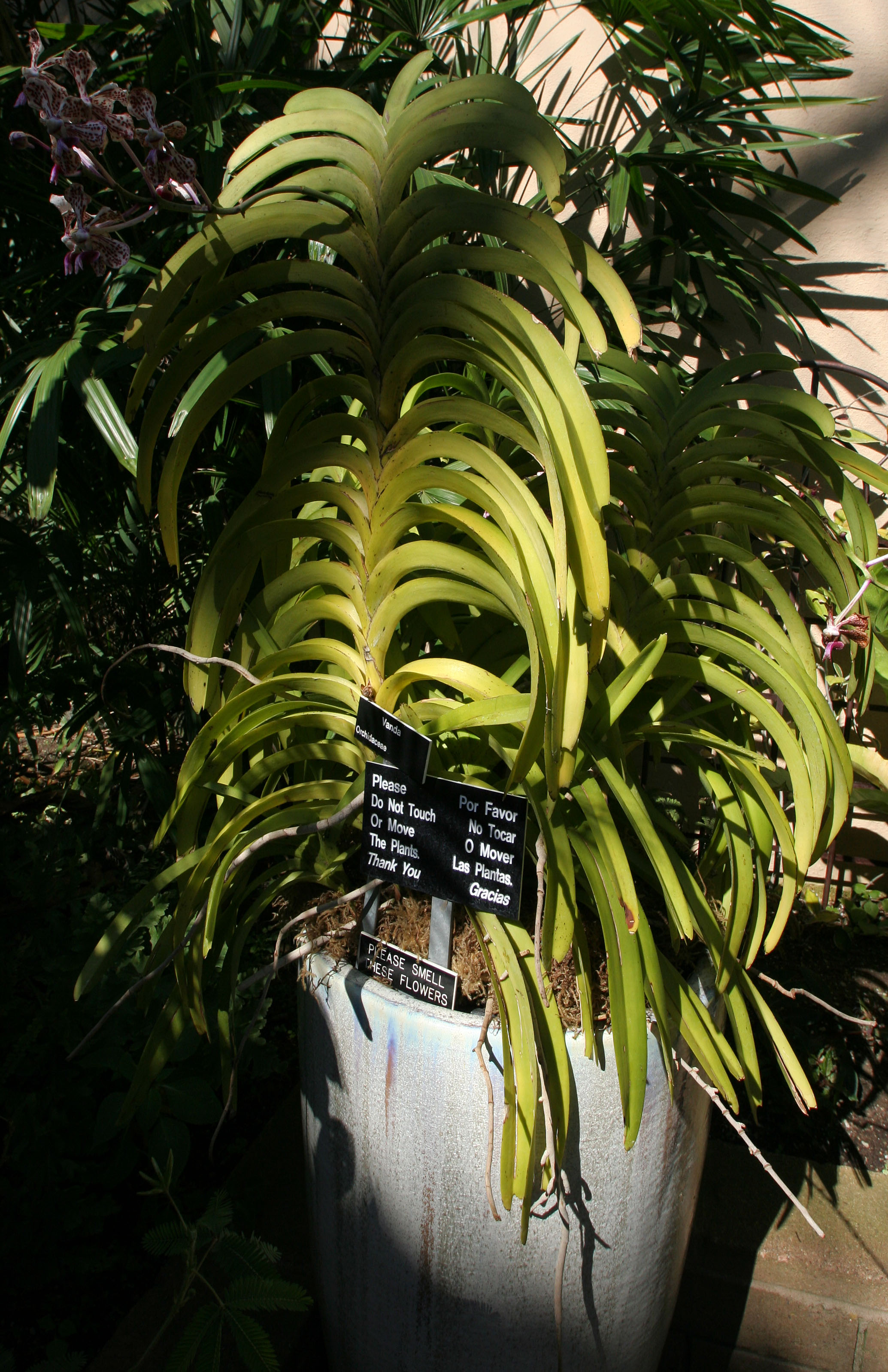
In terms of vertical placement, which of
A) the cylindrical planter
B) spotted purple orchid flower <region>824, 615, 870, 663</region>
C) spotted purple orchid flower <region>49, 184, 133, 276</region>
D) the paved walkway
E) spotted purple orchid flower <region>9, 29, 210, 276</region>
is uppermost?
spotted purple orchid flower <region>9, 29, 210, 276</region>

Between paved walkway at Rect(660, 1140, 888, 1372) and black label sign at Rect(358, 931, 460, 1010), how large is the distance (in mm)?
707

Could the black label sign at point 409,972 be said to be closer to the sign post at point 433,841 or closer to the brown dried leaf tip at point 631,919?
the sign post at point 433,841

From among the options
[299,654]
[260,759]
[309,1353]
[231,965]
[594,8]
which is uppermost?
[594,8]

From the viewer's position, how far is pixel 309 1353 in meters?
1.10

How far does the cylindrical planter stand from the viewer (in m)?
0.81

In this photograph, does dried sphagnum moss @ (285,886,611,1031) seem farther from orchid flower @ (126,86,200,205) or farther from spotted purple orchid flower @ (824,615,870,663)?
orchid flower @ (126,86,200,205)

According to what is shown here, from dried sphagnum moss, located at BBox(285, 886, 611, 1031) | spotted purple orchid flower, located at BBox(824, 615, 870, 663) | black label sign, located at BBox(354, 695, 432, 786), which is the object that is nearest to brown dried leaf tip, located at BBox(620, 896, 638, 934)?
dried sphagnum moss, located at BBox(285, 886, 611, 1031)

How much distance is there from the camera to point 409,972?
2.79ft

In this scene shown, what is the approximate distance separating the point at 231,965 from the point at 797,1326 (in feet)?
2.99

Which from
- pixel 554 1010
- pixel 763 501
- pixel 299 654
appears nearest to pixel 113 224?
pixel 299 654

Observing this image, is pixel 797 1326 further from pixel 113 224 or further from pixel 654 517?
pixel 113 224

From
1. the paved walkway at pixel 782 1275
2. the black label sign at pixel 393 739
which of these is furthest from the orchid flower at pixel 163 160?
the paved walkway at pixel 782 1275

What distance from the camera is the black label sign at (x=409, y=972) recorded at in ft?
2.71

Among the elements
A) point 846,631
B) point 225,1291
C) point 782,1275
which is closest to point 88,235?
point 846,631
